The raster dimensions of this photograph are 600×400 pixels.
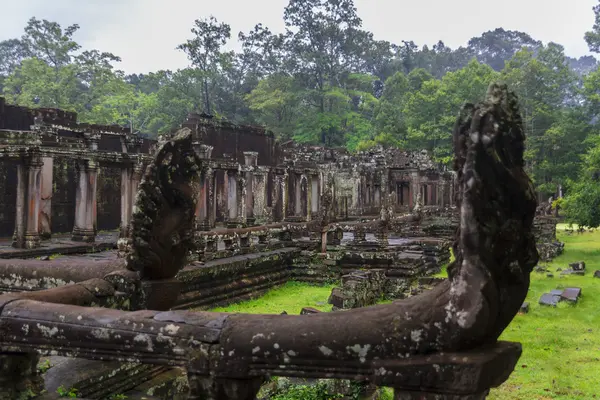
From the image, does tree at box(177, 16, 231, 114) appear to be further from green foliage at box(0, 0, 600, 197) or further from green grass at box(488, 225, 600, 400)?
green grass at box(488, 225, 600, 400)

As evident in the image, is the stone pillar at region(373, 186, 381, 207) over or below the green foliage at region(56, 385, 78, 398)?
over

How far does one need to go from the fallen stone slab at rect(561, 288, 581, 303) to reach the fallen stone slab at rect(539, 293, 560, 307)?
171mm

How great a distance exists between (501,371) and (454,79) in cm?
4456

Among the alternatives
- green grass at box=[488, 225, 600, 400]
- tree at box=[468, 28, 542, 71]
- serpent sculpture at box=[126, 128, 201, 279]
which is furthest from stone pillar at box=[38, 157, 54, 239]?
tree at box=[468, 28, 542, 71]

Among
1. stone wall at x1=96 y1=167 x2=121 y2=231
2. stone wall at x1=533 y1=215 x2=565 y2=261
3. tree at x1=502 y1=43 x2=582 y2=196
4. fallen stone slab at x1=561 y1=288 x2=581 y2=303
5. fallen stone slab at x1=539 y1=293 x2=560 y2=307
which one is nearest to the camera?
fallen stone slab at x1=539 y1=293 x2=560 y2=307

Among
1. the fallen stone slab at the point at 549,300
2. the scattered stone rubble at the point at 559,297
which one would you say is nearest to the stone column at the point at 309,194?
the scattered stone rubble at the point at 559,297

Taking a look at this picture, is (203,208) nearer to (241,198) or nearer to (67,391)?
(241,198)

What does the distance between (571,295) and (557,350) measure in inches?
160

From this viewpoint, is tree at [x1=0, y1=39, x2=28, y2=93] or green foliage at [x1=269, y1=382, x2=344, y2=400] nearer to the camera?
green foliage at [x1=269, y1=382, x2=344, y2=400]

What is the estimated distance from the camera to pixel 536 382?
20.6ft

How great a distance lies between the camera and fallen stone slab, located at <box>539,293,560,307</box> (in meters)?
10.7

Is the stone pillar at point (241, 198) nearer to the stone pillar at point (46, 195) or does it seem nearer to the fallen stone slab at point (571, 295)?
the stone pillar at point (46, 195)

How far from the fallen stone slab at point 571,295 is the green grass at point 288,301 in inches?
200

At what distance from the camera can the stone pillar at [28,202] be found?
12.8 metres
